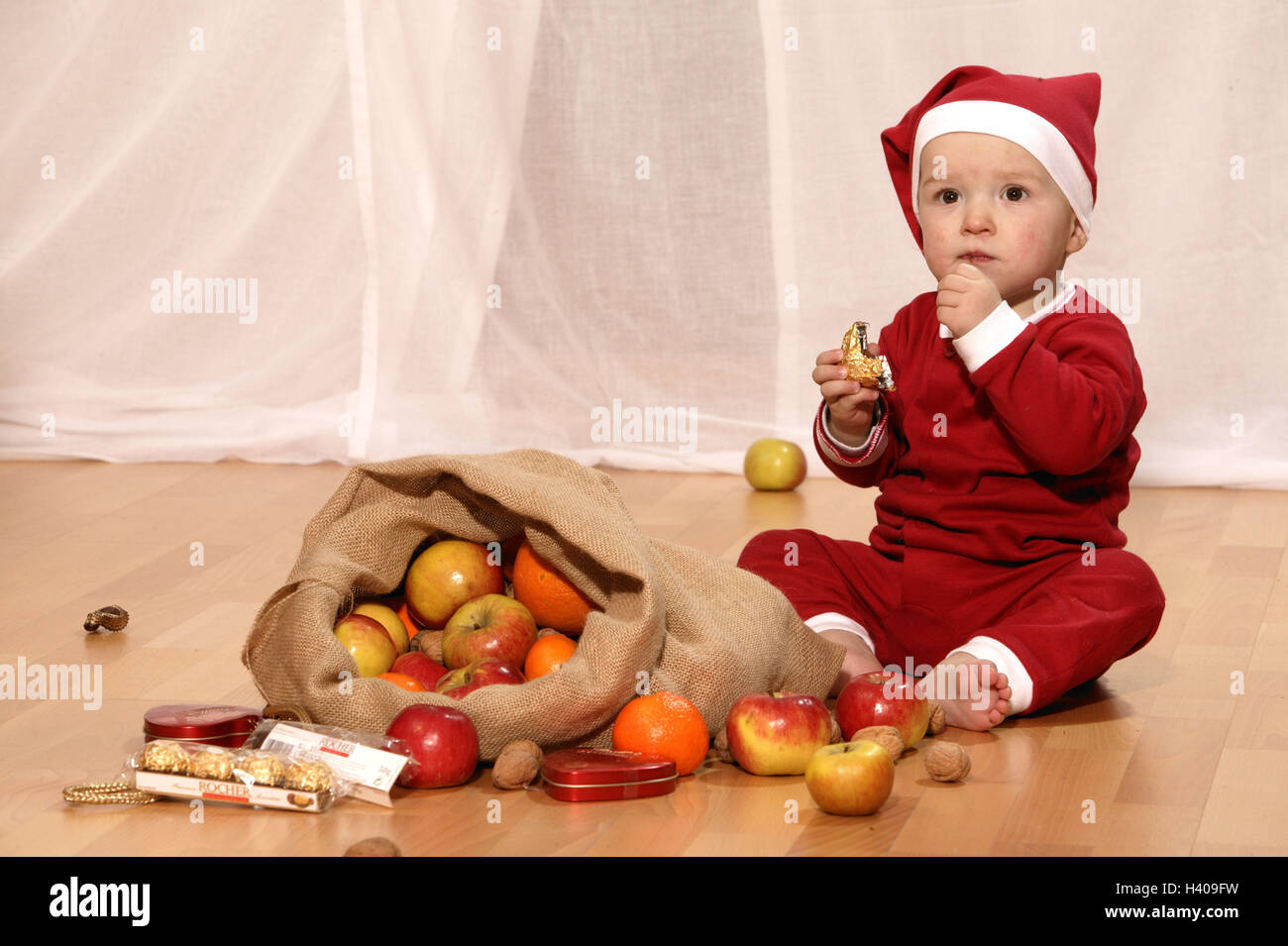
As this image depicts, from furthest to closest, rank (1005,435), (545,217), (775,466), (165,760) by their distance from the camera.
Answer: (545,217)
(775,466)
(1005,435)
(165,760)

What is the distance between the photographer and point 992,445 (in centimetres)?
166

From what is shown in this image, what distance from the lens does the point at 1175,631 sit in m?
1.81

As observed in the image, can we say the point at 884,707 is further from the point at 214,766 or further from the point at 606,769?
the point at 214,766

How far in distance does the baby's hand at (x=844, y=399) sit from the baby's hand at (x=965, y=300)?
0.16 metres

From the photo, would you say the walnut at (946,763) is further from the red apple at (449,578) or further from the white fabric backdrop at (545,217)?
the white fabric backdrop at (545,217)

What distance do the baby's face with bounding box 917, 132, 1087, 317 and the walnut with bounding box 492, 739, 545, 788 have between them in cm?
62

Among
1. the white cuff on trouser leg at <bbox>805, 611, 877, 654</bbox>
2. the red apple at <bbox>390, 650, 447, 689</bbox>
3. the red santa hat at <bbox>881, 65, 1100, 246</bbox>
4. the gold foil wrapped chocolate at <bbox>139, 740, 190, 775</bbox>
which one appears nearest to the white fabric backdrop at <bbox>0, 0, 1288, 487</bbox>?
Answer: the red santa hat at <bbox>881, 65, 1100, 246</bbox>

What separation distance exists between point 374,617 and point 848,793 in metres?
0.50

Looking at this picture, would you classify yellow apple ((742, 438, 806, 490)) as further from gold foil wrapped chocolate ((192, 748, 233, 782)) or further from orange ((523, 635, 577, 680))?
gold foil wrapped chocolate ((192, 748, 233, 782))

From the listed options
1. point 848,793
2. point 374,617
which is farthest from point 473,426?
point 848,793

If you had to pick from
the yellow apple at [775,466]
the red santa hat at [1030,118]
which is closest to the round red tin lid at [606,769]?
the red santa hat at [1030,118]

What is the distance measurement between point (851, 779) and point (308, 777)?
1.37ft

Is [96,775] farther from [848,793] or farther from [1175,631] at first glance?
[1175,631]

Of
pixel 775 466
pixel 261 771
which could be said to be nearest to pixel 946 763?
pixel 261 771
